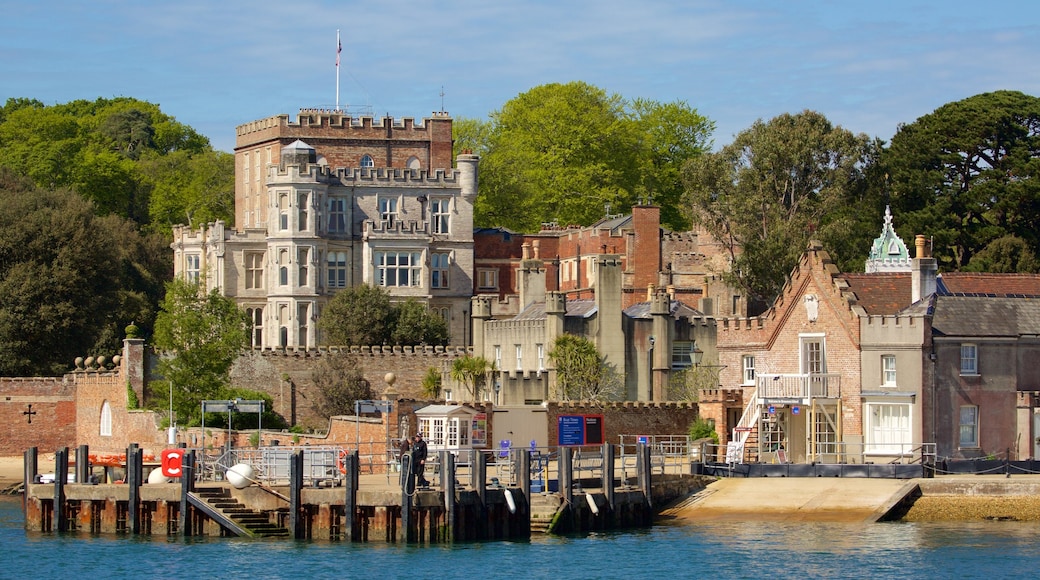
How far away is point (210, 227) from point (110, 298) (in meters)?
6.27

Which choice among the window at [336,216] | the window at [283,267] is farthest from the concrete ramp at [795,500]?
the window at [336,216]

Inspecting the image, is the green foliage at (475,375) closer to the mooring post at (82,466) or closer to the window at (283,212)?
the window at (283,212)

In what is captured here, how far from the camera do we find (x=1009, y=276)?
69312 millimetres

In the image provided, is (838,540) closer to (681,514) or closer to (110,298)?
(681,514)

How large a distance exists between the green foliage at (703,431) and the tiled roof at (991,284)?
886 centimetres

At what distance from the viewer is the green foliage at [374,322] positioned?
93.5m

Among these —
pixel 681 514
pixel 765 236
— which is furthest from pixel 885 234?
pixel 681 514

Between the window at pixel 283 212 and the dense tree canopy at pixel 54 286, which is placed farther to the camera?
the window at pixel 283 212

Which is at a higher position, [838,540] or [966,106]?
[966,106]

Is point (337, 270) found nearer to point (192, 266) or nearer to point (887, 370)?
point (192, 266)

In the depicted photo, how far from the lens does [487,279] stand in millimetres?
106312

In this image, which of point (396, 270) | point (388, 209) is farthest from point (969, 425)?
point (388, 209)

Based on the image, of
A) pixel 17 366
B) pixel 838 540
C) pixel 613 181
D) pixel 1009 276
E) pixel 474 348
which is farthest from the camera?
pixel 613 181

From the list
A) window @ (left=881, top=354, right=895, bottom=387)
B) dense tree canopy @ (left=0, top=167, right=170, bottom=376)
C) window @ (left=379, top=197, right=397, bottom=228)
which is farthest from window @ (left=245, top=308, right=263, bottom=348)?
window @ (left=881, top=354, right=895, bottom=387)
